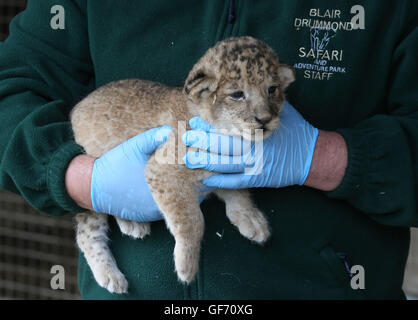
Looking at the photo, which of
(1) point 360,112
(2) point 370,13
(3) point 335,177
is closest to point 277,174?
(3) point 335,177

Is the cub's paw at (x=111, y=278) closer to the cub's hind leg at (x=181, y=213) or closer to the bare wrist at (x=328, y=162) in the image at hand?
the cub's hind leg at (x=181, y=213)

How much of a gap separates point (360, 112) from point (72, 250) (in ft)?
16.5

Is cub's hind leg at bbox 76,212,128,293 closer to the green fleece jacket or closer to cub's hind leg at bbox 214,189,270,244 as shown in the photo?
the green fleece jacket

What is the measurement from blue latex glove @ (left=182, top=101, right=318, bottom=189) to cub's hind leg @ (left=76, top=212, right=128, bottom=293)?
778 mm

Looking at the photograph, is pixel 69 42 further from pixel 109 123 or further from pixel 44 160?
pixel 44 160

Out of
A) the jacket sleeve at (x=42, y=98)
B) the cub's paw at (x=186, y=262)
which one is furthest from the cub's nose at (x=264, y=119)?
the jacket sleeve at (x=42, y=98)

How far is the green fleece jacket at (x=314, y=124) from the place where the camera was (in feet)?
A: 7.34

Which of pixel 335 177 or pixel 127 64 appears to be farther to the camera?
pixel 127 64

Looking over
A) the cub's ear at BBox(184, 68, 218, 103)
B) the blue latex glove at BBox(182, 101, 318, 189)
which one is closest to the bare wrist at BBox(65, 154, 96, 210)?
the blue latex glove at BBox(182, 101, 318, 189)

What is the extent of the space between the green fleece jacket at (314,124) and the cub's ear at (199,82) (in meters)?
0.29

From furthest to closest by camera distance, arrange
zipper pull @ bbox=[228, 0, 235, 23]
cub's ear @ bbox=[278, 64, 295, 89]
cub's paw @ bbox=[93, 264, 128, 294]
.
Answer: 1. cub's paw @ bbox=[93, 264, 128, 294]
2. zipper pull @ bbox=[228, 0, 235, 23]
3. cub's ear @ bbox=[278, 64, 295, 89]

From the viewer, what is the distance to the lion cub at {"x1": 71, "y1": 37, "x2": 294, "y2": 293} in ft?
7.41

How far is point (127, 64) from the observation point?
8.62 feet
